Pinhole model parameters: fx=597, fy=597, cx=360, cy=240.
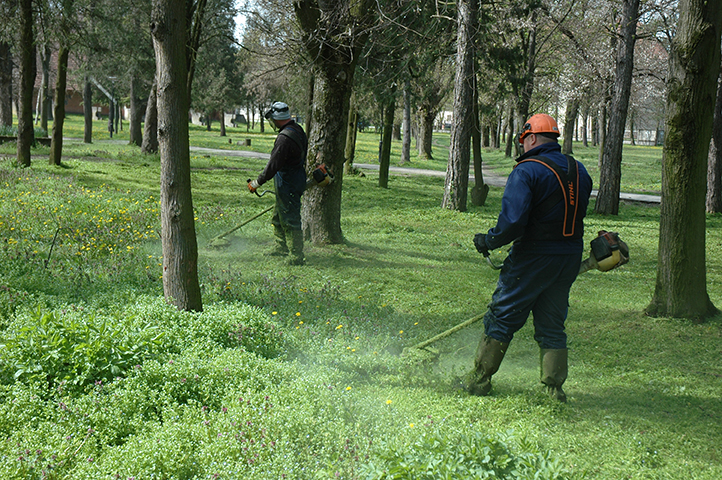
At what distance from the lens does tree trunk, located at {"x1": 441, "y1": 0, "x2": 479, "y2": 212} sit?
1338cm

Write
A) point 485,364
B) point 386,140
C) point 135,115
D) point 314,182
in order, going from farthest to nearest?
point 135,115
point 386,140
point 314,182
point 485,364

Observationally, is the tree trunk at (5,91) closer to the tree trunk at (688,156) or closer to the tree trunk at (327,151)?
the tree trunk at (327,151)


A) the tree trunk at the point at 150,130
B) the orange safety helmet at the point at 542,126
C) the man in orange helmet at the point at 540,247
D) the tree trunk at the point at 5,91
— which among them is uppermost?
the tree trunk at the point at 5,91

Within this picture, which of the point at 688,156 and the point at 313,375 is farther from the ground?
the point at 688,156

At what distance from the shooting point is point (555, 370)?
Result: 4.47 m

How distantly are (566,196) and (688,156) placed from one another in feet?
10.1

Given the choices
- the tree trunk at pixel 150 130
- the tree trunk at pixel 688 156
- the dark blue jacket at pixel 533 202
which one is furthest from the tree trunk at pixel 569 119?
the dark blue jacket at pixel 533 202

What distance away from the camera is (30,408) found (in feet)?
12.4

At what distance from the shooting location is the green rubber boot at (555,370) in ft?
14.7

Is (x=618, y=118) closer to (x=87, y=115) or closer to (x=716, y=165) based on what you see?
(x=716, y=165)

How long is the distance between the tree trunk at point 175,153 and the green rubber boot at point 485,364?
104 inches

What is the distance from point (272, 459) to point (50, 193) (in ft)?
34.8

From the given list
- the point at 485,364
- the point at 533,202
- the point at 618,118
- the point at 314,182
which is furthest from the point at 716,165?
the point at 485,364

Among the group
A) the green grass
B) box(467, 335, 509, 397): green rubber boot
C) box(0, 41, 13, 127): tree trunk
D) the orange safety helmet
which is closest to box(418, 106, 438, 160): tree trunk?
box(0, 41, 13, 127): tree trunk
